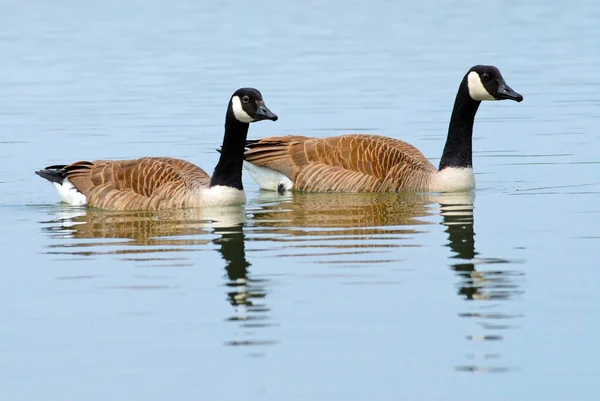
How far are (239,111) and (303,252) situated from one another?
3322 mm

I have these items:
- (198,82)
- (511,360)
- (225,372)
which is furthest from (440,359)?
(198,82)

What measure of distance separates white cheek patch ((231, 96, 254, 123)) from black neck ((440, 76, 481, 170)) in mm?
3113

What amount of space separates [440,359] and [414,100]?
16564 mm

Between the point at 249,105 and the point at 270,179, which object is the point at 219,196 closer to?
the point at 249,105

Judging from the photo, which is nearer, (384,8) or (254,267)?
(254,267)

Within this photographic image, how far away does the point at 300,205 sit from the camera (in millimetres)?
16906

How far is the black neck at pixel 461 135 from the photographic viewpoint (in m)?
17.5

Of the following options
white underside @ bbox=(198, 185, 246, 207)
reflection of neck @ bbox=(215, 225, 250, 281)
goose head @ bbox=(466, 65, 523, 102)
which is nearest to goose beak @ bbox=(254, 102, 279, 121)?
white underside @ bbox=(198, 185, 246, 207)

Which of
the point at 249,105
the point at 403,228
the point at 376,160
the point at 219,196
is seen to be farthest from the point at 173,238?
the point at 376,160

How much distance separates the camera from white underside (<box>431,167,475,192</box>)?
17.4 meters

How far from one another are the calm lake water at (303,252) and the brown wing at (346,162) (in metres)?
0.35

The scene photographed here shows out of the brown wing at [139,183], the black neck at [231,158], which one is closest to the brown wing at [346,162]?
the brown wing at [139,183]

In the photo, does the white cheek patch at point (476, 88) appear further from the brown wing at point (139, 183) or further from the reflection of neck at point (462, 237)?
the brown wing at point (139, 183)

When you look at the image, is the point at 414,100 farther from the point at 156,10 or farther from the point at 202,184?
the point at 156,10
